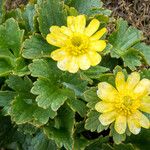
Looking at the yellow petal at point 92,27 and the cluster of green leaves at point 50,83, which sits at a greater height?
the yellow petal at point 92,27

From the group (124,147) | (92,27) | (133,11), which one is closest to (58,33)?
(92,27)

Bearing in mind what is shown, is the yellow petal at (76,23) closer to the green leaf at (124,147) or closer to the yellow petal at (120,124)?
the yellow petal at (120,124)

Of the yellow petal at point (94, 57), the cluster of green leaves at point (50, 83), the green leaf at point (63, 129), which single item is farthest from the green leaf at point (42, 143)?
the yellow petal at point (94, 57)

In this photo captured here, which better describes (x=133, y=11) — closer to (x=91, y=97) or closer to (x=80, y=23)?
(x=80, y=23)

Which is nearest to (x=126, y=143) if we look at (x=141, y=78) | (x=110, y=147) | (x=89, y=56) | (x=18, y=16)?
(x=110, y=147)

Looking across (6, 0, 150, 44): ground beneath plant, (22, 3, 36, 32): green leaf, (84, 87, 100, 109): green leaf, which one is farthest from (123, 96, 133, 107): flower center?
(6, 0, 150, 44): ground beneath plant

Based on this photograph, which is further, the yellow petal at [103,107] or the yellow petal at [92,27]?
the yellow petal at [92,27]
